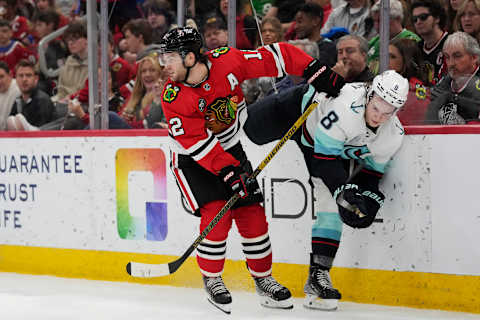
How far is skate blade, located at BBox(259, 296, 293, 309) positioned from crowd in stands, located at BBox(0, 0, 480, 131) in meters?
0.95

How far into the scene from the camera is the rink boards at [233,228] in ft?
10.0

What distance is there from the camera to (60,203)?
413 cm

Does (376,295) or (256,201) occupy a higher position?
(256,201)

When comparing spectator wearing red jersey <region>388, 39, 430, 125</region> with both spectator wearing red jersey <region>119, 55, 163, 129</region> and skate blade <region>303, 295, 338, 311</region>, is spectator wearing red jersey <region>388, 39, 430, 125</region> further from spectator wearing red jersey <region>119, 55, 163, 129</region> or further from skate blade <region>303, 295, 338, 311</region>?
spectator wearing red jersey <region>119, 55, 163, 129</region>

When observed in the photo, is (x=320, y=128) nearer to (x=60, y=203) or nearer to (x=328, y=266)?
(x=328, y=266)

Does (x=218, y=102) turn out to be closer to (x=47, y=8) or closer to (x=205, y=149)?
(x=205, y=149)

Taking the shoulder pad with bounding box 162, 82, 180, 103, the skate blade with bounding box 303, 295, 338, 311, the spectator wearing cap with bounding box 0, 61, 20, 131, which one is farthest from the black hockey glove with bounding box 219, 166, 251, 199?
the spectator wearing cap with bounding box 0, 61, 20, 131

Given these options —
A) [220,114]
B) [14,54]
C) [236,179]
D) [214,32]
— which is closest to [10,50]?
[14,54]

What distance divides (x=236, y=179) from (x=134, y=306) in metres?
0.89

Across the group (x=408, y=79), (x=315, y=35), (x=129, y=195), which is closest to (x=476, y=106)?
(x=408, y=79)

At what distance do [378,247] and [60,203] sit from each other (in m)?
1.88

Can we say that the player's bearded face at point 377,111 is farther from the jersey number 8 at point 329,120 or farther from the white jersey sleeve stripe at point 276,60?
the white jersey sleeve stripe at point 276,60

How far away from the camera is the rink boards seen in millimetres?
3051

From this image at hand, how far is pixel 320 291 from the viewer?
3094mm
